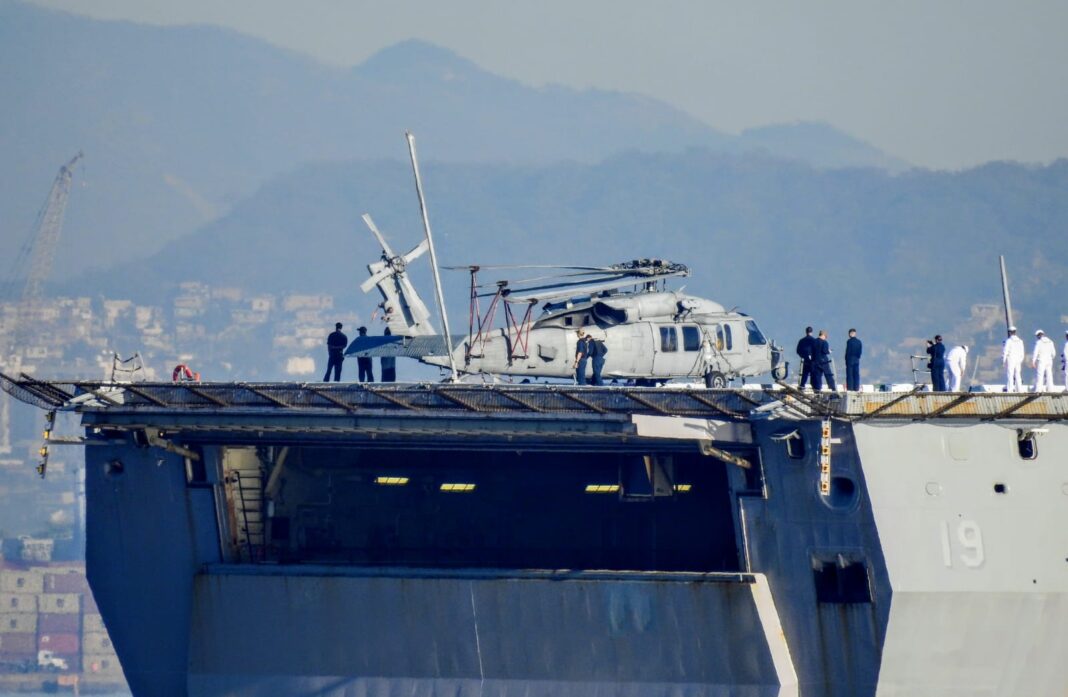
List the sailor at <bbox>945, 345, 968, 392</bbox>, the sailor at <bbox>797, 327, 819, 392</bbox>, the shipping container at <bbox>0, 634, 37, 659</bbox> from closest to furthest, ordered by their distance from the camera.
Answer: the sailor at <bbox>797, 327, 819, 392</bbox> → the sailor at <bbox>945, 345, 968, 392</bbox> → the shipping container at <bbox>0, 634, 37, 659</bbox>

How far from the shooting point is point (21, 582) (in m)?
171

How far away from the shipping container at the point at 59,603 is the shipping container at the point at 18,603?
1.96 ft

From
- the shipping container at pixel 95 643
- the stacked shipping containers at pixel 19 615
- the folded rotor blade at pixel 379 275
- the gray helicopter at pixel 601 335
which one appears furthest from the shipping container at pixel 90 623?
the gray helicopter at pixel 601 335

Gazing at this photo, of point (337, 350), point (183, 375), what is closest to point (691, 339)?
point (337, 350)

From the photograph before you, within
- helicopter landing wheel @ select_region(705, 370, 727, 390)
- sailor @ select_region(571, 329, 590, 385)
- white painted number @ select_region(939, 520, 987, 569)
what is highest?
sailor @ select_region(571, 329, 590, 385)

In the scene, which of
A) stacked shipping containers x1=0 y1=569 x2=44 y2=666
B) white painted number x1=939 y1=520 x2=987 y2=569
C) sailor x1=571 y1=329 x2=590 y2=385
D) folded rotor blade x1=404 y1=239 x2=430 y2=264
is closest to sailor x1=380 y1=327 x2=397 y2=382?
folded rotor blade x1=404 y1=239 x2=430 y2=264

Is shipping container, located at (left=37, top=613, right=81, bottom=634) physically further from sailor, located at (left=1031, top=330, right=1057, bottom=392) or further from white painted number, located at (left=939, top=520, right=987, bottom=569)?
white painted number, located at (left=939, top=520, right=987, bottom=569)

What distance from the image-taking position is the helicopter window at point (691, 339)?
1737 inches

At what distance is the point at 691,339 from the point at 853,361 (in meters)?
6.11

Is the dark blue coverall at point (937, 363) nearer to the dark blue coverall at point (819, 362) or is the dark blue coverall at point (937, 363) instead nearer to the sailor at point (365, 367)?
the dark blue coverall at point (819, 362)

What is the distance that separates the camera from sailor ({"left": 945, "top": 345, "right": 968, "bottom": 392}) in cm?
3978

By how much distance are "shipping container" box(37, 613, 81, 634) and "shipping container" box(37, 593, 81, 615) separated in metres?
0.41

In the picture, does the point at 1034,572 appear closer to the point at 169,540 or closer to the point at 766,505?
the point at 766,505

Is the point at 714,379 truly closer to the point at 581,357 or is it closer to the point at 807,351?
the point at 581,357
